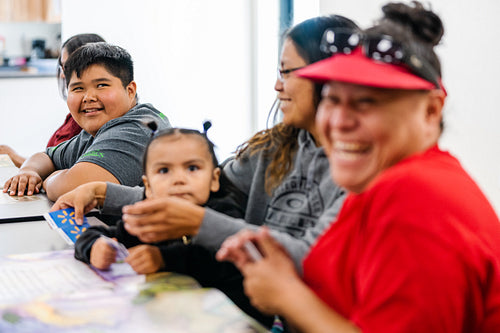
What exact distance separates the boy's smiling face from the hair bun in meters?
1.49

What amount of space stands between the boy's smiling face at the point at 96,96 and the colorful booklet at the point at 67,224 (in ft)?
2.06

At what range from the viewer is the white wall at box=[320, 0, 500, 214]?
7.70 feet

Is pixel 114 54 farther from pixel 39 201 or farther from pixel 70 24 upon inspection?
pixel 70 24

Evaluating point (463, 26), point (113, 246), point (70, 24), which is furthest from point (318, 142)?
point (70, 24)

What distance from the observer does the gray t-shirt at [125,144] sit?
2072 mm

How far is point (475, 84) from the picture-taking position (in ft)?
7.94

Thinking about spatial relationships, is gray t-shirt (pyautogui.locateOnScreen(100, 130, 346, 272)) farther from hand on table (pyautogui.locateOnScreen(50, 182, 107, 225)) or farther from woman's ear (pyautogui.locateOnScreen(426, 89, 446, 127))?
A: woman's ear (pyautogui.locateOnScreen(426, 89, 446, 127))

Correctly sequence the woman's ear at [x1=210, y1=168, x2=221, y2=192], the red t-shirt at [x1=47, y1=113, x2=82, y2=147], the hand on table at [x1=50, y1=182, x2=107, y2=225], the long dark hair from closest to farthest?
the long dark hair, the woman's ear at [x1=210, y1=168, x2=221, y2=192], the hand on table at [x1=50, y1=182, x2=107, y2=225], the red t-shirt at [x1=47, y1=113, x2=82, y2=147]

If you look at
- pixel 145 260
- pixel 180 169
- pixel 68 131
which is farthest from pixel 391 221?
pixel 68 131

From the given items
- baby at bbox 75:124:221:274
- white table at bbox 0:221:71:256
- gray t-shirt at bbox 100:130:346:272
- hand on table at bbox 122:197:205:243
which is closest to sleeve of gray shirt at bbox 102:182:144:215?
gray t-shirt at bbox 100:130:346:272

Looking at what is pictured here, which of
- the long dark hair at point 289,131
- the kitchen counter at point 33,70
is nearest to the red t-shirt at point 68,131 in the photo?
the long dark hair at point 289,131

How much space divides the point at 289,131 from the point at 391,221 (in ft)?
2.41

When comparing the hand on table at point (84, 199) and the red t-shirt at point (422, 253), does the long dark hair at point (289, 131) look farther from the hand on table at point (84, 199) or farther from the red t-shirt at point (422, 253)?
the red t-shirt at point (422, 253)

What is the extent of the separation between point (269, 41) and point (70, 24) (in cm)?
161
